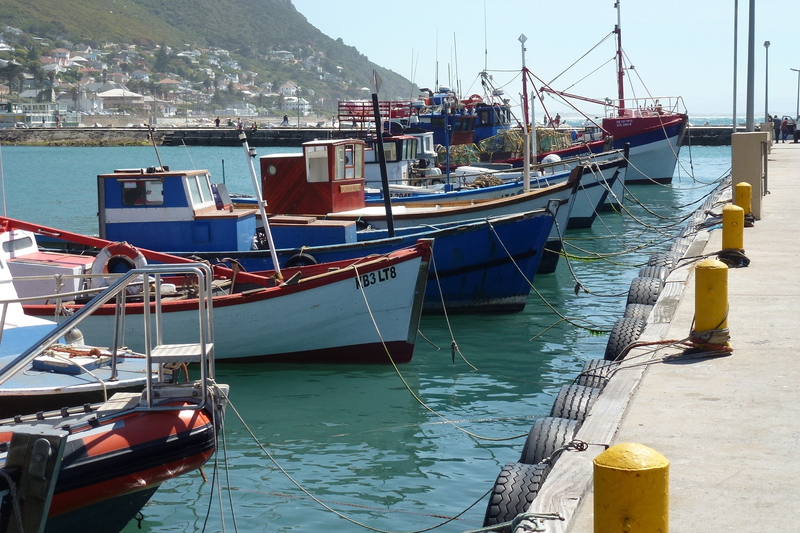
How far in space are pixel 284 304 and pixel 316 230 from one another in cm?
357

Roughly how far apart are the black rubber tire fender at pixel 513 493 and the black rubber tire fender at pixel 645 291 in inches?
247

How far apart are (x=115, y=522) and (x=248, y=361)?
17.9ft

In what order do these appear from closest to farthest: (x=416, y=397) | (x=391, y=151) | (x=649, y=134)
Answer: (x=416, y=397) → (x=391, y=151) → (x=649, y=134)

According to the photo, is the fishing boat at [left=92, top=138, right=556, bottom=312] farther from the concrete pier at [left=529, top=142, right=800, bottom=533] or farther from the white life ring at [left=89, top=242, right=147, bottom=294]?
the concrete pier at [left=529, top=142, right=800, bottom=533]

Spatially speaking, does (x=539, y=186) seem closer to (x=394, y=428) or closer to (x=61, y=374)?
(x=394, y=428)

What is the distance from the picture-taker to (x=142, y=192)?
45.0 ft

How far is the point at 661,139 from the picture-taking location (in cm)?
3806

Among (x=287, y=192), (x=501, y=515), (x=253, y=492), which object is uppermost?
(x=287, y=192)

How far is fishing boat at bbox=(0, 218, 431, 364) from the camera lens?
37.1 ft

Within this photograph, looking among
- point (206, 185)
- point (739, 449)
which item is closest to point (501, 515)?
point (739, 449)

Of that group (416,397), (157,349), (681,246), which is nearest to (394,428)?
(416,397)

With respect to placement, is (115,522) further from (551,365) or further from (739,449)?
(551,365)

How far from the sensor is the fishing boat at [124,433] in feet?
19.4

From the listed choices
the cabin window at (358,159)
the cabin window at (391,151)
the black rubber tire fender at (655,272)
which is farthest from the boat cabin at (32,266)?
the cabin window at (391,151)
